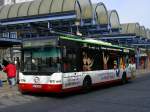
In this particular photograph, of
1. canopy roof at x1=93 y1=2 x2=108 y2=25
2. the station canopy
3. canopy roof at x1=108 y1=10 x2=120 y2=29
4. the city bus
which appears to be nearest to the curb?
the city bus

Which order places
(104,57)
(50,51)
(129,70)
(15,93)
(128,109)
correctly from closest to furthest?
1. (128,109)
2. (50,51)
3. (15,93)
4. (104,57)
5. (129,70)

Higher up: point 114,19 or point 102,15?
point 114,19

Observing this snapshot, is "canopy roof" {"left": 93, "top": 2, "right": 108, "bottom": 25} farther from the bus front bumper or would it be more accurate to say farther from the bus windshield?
the bus front bumper

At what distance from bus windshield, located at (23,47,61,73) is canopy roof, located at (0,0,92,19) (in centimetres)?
1201

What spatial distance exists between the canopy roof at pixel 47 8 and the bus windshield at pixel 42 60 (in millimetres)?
12006

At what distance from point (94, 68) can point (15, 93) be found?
4.39 m

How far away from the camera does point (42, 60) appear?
15750 mm

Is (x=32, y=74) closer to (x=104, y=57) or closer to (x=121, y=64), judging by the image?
(x=104, y=57)

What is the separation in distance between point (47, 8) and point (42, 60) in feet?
46.1

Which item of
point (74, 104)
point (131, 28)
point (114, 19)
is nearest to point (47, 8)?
point (114, 19)

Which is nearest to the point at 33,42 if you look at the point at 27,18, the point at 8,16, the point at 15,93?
the point at 15,93

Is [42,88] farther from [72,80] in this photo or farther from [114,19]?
[114,19]

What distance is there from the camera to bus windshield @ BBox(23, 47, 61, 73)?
15445 millimetres

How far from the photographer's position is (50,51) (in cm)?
1572
